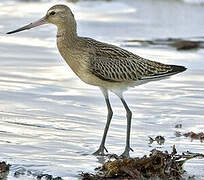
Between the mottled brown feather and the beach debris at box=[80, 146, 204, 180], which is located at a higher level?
the mottled brown feather

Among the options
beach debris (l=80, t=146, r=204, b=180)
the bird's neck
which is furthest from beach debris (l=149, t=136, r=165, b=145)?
the bird's neck

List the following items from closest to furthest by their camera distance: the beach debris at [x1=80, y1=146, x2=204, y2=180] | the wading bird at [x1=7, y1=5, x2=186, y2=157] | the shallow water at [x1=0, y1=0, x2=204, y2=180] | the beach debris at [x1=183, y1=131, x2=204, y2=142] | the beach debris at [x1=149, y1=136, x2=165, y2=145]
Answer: the beach debris at [x1=80, y1=146, x2=204, y2=180]
the shallow water at [x1=0, y1=0, x2=204, y2=180]
the beach debris at [x1=149, y1=136, x2=165, y2=145]
the beach debris at [x1=183, y1=131, x2=204, y2=142]
the wading bird at [x1=7, y1=5, x2=186, y2=157]

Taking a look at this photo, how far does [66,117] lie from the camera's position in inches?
377

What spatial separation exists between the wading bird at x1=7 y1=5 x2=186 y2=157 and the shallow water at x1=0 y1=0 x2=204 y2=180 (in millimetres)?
524

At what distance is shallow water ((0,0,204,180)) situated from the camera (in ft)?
26.4

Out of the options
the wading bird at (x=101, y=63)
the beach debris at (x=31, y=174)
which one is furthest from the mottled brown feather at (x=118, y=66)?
the beach debris at (x=31, y=174)

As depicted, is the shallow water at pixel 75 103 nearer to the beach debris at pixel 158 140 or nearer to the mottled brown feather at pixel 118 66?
the beach debris at pixel 158 140

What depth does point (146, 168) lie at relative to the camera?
748 cm

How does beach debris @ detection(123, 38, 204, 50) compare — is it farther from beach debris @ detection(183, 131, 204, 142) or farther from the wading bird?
beach debris @ detection(183, 131, 204, 142)

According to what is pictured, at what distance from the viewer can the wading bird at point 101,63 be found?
895 centimetres

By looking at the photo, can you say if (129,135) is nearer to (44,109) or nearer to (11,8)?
(44,109)

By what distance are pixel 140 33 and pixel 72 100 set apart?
525cm

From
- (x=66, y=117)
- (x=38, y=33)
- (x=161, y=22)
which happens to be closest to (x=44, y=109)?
(x=66, y=117)

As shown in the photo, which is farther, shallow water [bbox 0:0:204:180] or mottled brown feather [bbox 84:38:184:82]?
mottled brown feather [bbox 84:38:184:82]
